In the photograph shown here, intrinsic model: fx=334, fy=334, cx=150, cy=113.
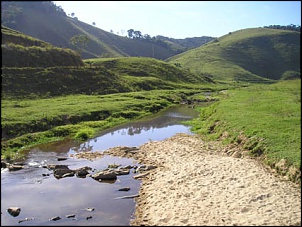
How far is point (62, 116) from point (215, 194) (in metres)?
32.1

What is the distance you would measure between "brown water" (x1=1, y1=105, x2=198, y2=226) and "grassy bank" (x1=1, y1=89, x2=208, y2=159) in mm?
3022

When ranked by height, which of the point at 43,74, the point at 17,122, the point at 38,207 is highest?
the point at 43,74

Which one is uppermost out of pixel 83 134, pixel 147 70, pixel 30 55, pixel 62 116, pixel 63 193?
pixel 30 55

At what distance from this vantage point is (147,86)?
9750 centimetres

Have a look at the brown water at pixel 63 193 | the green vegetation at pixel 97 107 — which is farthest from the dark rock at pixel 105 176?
the green vegetation at pixel 97 107

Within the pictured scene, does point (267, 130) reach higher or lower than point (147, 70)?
lower

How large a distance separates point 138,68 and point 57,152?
88727mm

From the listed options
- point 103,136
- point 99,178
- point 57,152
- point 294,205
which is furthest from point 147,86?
point 294,205

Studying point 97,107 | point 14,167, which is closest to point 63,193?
point 14,167

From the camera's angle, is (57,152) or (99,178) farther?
(57,152)

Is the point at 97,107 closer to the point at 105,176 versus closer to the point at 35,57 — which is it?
the point at 35,57

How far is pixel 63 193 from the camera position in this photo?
23609 millimetres

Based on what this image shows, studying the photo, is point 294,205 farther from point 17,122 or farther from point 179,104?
point 179,104

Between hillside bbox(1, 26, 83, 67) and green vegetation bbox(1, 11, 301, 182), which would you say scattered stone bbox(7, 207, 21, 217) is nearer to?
green vegetation bbox(1, 11, 301, 182)
